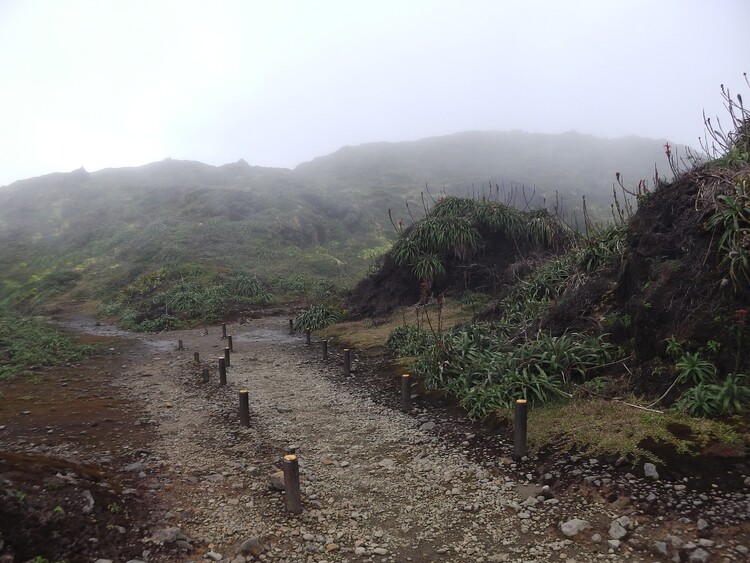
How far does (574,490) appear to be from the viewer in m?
4.76

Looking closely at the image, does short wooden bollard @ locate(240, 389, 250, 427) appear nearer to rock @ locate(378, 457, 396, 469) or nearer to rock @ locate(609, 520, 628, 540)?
rock @ locate(378, 457, 396, 469)

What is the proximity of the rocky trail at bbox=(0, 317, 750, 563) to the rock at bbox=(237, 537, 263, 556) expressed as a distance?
1cm

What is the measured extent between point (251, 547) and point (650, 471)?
422 cm

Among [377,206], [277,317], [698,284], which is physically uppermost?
[377,206]

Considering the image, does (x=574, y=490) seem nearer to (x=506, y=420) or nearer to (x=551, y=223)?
(x=506, y=420)

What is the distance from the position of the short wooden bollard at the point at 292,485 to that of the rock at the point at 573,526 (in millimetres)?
2752

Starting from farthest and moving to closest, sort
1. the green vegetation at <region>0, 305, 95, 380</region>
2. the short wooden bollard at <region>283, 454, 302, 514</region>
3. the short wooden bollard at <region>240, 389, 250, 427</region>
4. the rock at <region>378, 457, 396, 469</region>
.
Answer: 1. the green vegetation at <region>0, 305, 95, 380</region>
2. the short wooden bollard at <region>240, 389, 250, 427</region>
3. the rock at <region>378, 457, 396, 469</region>
4. the short wooden bollard at <region>283, 454, 302, 514</region>

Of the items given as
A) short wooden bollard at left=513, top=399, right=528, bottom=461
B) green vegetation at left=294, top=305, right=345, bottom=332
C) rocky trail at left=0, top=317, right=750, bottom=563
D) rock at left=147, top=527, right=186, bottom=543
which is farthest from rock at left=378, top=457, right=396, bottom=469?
green vegetation at left=294, top=305, right=345, bottom=332

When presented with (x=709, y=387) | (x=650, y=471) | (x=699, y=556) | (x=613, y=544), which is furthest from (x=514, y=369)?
(x=699, y=556)

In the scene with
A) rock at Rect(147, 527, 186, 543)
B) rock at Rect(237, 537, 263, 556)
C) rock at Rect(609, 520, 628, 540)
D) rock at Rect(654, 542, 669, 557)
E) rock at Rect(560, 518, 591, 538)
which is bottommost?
rock at Rect(237, 537, 263, 556)

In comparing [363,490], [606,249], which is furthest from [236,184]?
[363,490]

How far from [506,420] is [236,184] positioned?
4891cm

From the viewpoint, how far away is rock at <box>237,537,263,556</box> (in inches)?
167

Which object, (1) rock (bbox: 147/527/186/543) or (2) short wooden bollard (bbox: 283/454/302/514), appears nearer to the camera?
(1) rock (bbox: 147/527/186/543)
